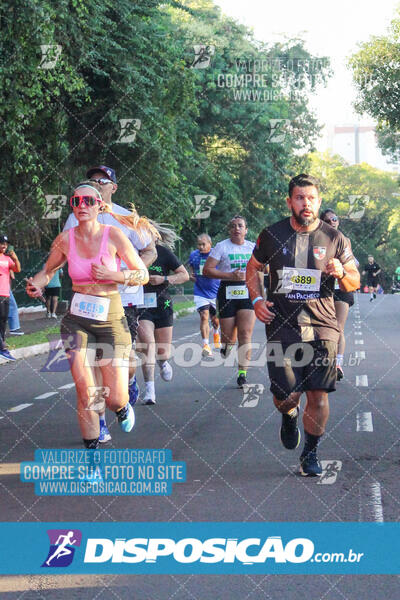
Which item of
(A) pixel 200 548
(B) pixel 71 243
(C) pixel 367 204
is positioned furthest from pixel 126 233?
(C) pixel 367 204

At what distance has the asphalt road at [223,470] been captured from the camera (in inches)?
188

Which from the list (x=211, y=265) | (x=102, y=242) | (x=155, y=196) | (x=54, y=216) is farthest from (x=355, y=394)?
(x=155, y=196)

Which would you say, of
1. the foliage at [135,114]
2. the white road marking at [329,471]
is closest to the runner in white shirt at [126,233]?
the white road marking at [329,471]

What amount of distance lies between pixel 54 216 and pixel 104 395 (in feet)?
62.3

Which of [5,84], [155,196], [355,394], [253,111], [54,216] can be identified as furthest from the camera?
[253,111]

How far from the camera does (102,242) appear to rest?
7062 mm

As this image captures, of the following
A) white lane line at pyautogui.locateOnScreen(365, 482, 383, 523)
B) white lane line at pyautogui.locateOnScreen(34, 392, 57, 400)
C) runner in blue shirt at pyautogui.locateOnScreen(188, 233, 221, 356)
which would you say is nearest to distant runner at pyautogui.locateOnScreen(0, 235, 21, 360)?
runner in blue shirt at pyautogui.locateOnScreen(188, 233, 221, 356)

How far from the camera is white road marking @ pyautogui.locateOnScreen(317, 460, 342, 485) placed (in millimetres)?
6952

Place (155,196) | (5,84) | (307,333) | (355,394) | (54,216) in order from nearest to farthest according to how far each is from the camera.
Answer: (307,333) < (355,394) < (5,84) < (54,216) < (155,196)

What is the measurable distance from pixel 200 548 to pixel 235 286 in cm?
713

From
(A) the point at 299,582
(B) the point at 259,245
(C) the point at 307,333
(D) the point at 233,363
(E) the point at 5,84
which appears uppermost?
Result: (E) the point at 5,84

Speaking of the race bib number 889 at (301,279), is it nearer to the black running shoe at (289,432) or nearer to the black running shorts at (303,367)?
the black running shorts at (303,367)

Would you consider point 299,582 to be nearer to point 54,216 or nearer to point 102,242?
point 102,242

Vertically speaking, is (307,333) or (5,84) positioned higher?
(5,84)
